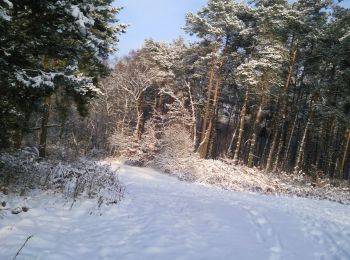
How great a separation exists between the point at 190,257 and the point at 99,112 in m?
40.3

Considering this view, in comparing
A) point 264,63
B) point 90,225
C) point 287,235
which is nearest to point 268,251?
point 287,235

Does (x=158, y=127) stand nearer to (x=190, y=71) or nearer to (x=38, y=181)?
(x=190, y=71)

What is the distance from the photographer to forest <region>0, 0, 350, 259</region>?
7246mm

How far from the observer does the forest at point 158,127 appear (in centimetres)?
725

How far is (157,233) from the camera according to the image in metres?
7.02

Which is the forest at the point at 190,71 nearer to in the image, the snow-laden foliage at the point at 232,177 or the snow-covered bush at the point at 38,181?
the snow-covered bush at the point at 38,181

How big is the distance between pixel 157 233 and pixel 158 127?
30.4 metres

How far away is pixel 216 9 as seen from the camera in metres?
27.9

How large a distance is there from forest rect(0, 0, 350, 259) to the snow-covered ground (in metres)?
0.04

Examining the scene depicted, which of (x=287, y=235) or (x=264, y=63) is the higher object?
(x=264, y=63)

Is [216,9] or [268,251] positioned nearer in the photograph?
[268,251]

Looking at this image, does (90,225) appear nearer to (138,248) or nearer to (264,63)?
(138,248)

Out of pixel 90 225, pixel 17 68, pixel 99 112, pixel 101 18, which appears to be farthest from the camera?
pixel 99 112

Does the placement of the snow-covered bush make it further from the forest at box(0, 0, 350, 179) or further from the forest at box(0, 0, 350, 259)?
the forest at box(0, 0, 350, 179)
